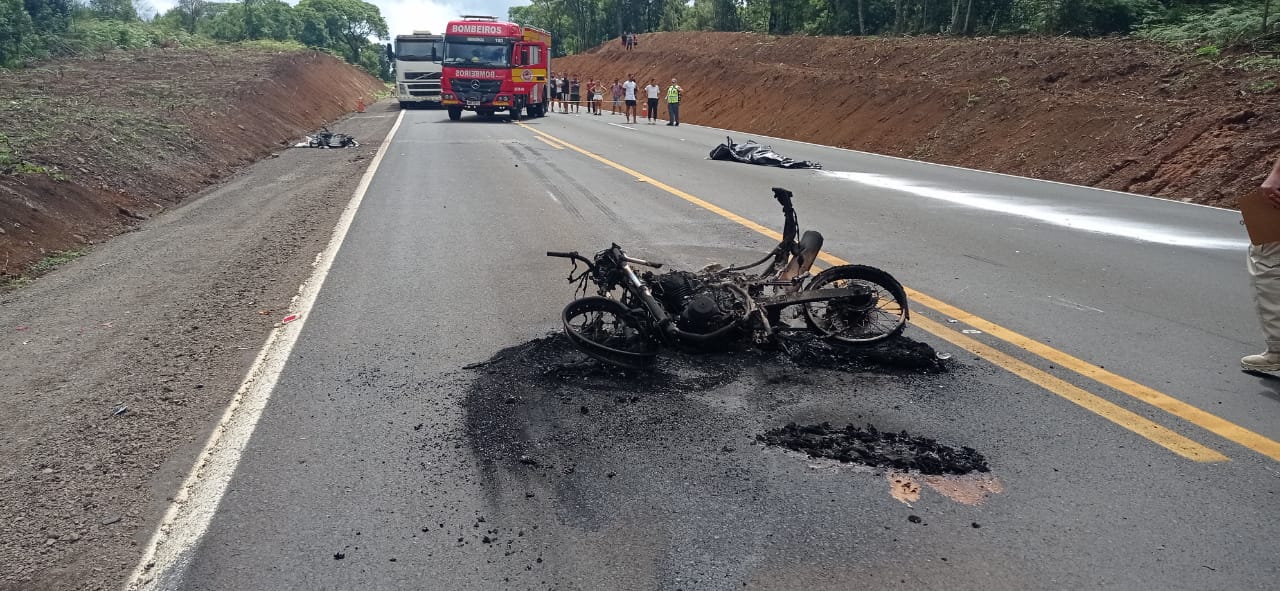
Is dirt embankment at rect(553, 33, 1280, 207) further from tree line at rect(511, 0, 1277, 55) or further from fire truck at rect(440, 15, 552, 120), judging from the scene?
fire truck at rect(440, 15, 552, 120)

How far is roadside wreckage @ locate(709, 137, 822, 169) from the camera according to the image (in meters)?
17.4

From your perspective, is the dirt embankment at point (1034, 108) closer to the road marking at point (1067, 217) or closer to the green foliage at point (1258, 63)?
the green foliage at point (1258, 63)

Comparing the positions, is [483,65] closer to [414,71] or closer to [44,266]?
[414,71]

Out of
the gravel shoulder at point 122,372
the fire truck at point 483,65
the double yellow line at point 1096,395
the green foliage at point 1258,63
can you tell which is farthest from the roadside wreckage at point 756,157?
the fire truck at point 483,65

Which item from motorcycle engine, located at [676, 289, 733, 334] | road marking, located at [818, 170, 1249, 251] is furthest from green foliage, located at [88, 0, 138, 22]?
motorcycle engine, located at [676, 289, 733, 334]

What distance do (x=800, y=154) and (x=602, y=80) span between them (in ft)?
151

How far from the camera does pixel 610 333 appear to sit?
5.61 meters

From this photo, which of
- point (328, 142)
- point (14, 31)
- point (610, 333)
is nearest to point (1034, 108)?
point (328, 142)

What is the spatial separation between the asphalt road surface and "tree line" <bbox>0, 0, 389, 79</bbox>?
30865mm

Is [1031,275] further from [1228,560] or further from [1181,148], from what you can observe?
[1181,148]

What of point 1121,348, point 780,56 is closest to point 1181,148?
point 1121,348

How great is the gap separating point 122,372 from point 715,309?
3.71 meters

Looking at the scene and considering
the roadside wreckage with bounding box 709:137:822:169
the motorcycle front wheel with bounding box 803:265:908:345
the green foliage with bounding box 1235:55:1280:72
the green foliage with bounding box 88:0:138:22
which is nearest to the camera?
the motorcycle front wheel with bounding box 803:265:908:345

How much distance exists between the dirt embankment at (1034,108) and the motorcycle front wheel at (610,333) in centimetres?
1159
